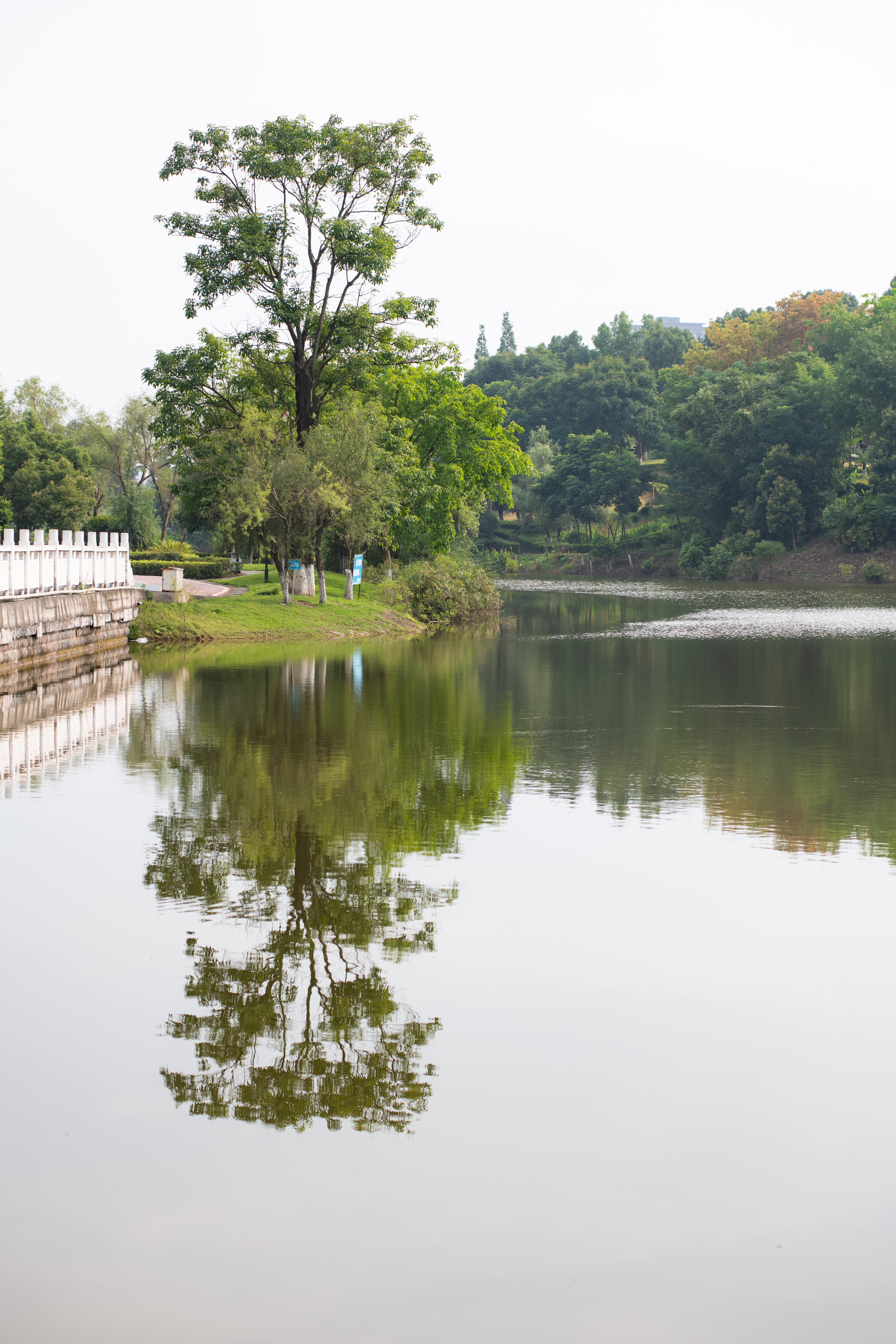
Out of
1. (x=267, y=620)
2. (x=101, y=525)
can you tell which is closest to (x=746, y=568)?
(x=101, y=525)

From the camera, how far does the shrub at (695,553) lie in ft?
348

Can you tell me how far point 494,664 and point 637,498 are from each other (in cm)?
9230

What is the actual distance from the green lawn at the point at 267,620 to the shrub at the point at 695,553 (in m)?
63.7

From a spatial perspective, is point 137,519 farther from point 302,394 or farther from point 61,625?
point 61,625

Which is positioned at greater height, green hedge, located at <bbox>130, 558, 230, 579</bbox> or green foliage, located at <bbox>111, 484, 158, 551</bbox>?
green foliage, located at <bbox>111, 484, 158, 551</bbox>

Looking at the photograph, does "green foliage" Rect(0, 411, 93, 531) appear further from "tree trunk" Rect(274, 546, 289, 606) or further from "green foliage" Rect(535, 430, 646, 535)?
"green foliage" Rect(535, 430, 646, 535)

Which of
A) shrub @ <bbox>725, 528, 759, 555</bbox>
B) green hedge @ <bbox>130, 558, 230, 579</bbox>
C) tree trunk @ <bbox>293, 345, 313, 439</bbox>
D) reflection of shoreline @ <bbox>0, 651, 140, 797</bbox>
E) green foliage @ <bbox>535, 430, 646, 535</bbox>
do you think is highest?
green foliage @ <bbox>535, 430, 646, 535</bbox>

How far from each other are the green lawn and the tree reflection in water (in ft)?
47.2

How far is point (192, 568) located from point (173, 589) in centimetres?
2012

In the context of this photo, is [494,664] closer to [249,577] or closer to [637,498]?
[249,577]

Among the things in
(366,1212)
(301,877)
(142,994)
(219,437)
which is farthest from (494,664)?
(366,1212)

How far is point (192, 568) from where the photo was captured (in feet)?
193

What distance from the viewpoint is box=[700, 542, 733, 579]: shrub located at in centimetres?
10094

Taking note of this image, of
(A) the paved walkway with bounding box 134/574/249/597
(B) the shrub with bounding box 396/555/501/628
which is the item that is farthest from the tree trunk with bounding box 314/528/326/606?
(B) the shrub with bounding box 396/555/501/628
